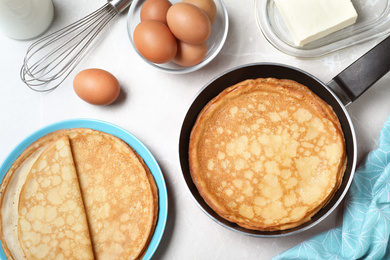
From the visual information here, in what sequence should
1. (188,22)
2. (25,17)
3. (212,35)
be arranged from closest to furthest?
(188,22) → (25,17) → (212,35)

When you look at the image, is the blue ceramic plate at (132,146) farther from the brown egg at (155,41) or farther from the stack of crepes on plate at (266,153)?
the brown egg at (155,41)

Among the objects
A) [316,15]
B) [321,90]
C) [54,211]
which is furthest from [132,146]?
[316,15]

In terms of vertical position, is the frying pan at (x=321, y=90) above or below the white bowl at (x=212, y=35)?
below

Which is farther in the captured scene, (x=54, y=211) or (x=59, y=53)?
(x=59, y=53)

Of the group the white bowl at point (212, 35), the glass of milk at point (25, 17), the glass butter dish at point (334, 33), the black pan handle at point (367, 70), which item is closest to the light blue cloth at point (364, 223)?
the black pan handle at point (367, 70)

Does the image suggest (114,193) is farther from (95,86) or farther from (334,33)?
(334,33)

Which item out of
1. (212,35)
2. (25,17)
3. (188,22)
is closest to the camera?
(188,22)

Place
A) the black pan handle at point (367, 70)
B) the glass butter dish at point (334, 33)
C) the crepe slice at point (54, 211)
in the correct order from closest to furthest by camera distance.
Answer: the black pan handle at point (367, 70) < the crepe slice at point (54, 211) < the glass butter dish at point (334, 33)

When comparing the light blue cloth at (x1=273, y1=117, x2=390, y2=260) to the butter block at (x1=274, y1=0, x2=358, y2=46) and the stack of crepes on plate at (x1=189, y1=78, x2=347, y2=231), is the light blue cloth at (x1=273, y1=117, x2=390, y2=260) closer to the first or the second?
the stack of crepes on plate at (x1=189, y1=78, x2=347, y2=231)
